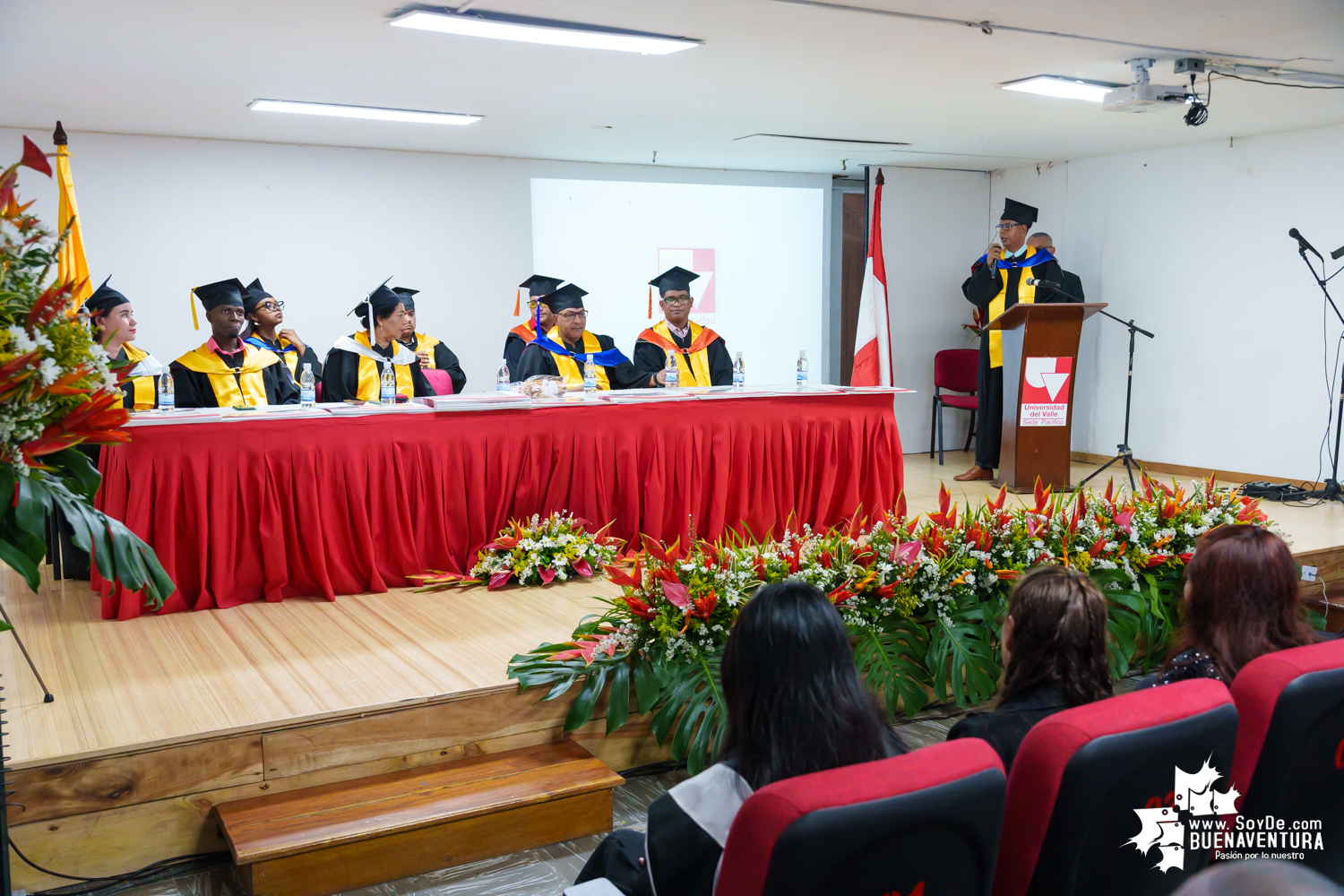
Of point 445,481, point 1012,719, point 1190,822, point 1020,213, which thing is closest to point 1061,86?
point 1020,213

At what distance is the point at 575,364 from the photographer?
18.7 ft

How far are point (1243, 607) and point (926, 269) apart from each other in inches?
268

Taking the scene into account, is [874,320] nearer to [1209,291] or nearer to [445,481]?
[1209,291]

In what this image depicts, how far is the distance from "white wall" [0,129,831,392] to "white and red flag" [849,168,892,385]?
1.62 metres

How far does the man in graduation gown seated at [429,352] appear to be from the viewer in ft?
18.0

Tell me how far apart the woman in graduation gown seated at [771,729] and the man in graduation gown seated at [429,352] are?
425 cm

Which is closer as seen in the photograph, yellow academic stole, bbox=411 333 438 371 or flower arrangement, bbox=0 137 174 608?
flower arrangement, bbox=0 137 174 608

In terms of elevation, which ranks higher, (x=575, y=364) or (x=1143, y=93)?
(x=1143, y=93)

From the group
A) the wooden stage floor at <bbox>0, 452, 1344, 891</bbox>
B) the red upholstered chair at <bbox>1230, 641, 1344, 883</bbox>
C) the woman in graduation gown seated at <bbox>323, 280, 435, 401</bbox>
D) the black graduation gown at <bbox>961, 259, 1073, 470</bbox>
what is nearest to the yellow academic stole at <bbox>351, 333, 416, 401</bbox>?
the woman in graduation gown seated at <bbox>323, 280, 435, 401</bbox>

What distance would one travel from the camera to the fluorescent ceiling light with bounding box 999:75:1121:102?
5254 millimetres

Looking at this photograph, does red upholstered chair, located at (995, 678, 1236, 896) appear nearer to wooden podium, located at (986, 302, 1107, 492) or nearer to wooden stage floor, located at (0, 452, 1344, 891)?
wooden stage floor, located at (0, 452, 1344, 891)

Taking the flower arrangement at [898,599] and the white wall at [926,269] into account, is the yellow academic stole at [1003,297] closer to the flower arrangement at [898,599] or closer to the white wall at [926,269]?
the white wall at [926,269]

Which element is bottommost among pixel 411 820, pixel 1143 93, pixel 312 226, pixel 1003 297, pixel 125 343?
pixel 411 820

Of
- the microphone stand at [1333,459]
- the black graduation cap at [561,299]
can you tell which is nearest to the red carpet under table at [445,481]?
the black graduation cap at [561,299]
